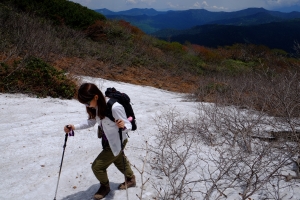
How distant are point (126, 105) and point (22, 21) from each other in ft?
31.8

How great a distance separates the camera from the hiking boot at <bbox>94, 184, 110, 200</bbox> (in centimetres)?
310

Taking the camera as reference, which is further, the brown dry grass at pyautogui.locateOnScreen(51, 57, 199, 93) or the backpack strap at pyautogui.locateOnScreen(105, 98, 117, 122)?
the brown dry grass at pyautogui.locateOnScreen(51, 57, 199, 93)

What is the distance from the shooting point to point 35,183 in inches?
135

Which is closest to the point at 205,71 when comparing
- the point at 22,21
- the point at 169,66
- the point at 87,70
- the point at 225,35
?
the point at 169,66

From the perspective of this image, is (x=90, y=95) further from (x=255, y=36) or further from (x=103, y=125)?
(x=255, y=36)

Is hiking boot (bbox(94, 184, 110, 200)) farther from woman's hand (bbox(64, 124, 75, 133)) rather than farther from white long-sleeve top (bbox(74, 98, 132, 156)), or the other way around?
woman's hand (bbox(64, 124, 75, 133))

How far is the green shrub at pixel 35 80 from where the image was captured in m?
6.59

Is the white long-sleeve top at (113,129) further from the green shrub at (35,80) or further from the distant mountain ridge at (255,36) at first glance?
the distant mountain ridge at (255,36)

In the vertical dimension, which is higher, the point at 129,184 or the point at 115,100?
the point at 115,100

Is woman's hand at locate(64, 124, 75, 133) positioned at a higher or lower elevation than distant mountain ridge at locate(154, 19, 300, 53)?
lower

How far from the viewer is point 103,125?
2857 mm

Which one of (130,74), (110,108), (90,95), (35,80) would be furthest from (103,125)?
(130,74)

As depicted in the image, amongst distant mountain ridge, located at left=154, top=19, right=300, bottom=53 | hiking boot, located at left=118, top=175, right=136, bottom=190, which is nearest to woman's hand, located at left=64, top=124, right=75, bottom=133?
hiking boot, located at left=118, top=175, right=136, bottom=190

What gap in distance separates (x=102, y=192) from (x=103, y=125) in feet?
2.93
